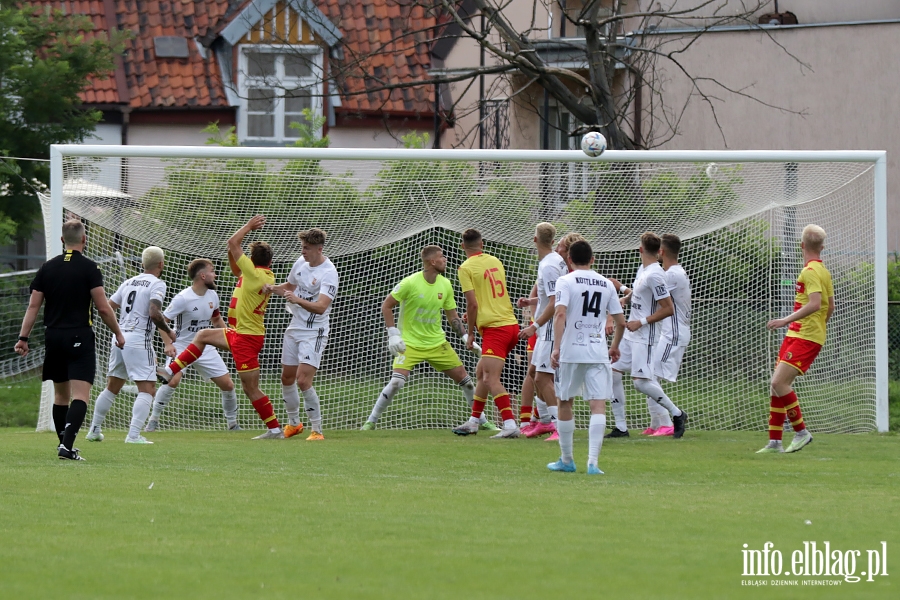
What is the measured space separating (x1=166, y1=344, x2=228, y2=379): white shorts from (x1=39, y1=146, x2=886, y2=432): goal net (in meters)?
1.11

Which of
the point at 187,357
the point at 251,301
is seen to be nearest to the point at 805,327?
the point at 251,301

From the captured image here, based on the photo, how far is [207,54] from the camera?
25.2m

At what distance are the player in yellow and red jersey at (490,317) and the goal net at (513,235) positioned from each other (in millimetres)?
1669

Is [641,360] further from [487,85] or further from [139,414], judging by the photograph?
[487,85]

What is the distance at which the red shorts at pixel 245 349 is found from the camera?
12.0 metres

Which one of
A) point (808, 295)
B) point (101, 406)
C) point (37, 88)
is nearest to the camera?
point (808, 295)

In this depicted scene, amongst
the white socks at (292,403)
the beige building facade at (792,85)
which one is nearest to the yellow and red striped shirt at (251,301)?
the white socks at (292,403)

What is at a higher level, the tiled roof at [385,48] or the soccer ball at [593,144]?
the tiled roof at [385,48]

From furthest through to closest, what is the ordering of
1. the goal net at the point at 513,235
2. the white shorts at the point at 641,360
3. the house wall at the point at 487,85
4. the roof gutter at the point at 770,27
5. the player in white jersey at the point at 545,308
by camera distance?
the house wall at the point at 487,85 → the roof gutter at the point at 770,27 → the goal net at the point at 513,235 → the white shorts at the point at 641,360 → the player in white jersey at the point at 545,308

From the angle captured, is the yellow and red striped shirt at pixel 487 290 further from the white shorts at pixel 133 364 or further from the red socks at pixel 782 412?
the white shorts at pixel 133 364

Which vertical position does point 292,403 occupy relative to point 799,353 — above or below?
below

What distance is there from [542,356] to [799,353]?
255 centimetres

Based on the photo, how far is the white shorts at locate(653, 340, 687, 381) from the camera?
12.2 m

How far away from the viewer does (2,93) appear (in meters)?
20.5
